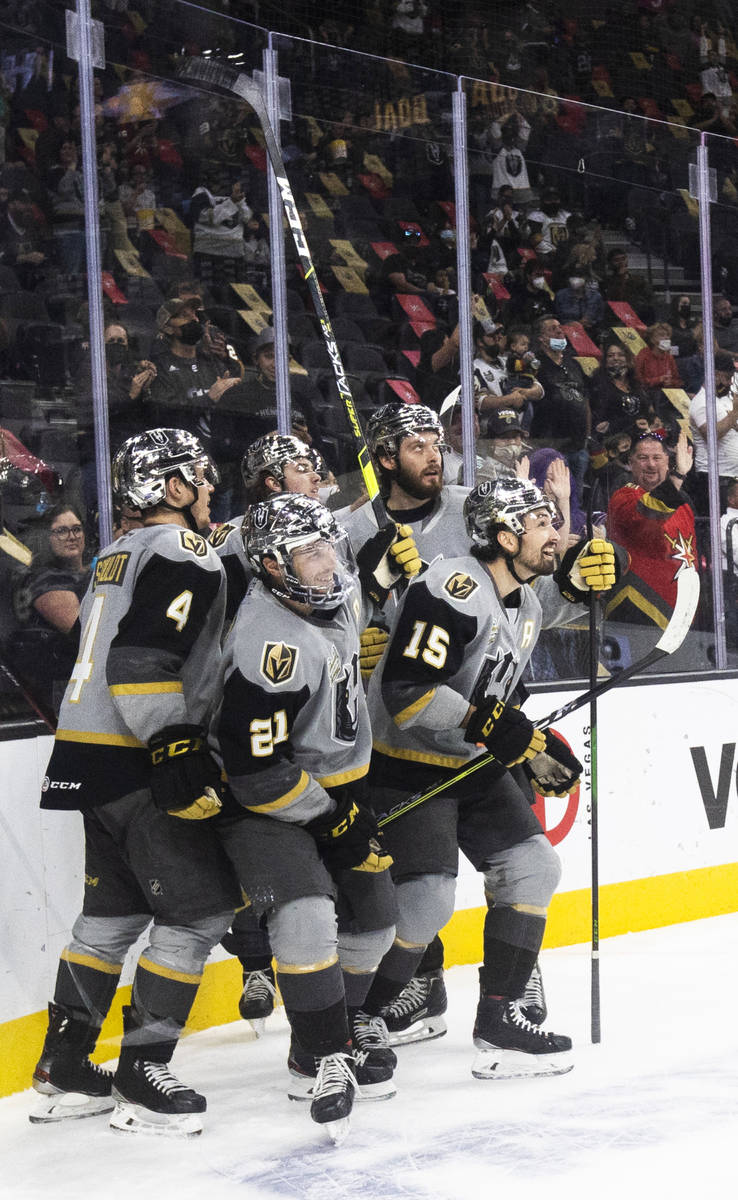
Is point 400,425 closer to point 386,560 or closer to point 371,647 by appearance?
point 386,560

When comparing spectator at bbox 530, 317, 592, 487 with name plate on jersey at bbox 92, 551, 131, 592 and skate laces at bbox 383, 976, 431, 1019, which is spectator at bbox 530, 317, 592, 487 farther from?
name plate on jersey at bbox 92, 551, 131, 592

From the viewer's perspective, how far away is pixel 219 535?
122 inches

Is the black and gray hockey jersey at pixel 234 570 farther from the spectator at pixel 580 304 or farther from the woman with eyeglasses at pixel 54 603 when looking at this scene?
the spectator at pixel 580 304

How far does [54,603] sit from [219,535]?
1.23 ft

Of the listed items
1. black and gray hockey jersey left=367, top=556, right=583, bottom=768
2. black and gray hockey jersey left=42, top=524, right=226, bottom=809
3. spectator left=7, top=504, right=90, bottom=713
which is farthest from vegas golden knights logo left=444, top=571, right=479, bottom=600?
spectator left=7, top=504, right=90, bottom=713

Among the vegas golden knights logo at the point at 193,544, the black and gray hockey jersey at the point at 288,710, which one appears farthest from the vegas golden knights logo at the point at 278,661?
the vegas golden knights logo at the point at 193,544

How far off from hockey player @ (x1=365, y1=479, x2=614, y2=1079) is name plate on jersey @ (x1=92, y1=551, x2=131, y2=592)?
1.76ft

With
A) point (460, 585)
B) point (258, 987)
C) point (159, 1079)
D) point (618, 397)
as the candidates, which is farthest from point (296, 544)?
point (618, 397)

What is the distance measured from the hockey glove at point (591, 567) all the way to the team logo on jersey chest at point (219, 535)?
0.70m

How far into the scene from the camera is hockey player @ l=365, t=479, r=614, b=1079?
2.80m

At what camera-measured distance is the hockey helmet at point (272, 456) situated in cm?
307

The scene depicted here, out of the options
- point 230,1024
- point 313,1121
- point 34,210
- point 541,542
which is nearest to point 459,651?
point 541,542

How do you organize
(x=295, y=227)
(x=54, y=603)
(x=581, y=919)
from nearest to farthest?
(x=54, y=603) → (x=295, y=227) → (x=581, y=919)

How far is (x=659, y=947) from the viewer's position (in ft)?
12.8
